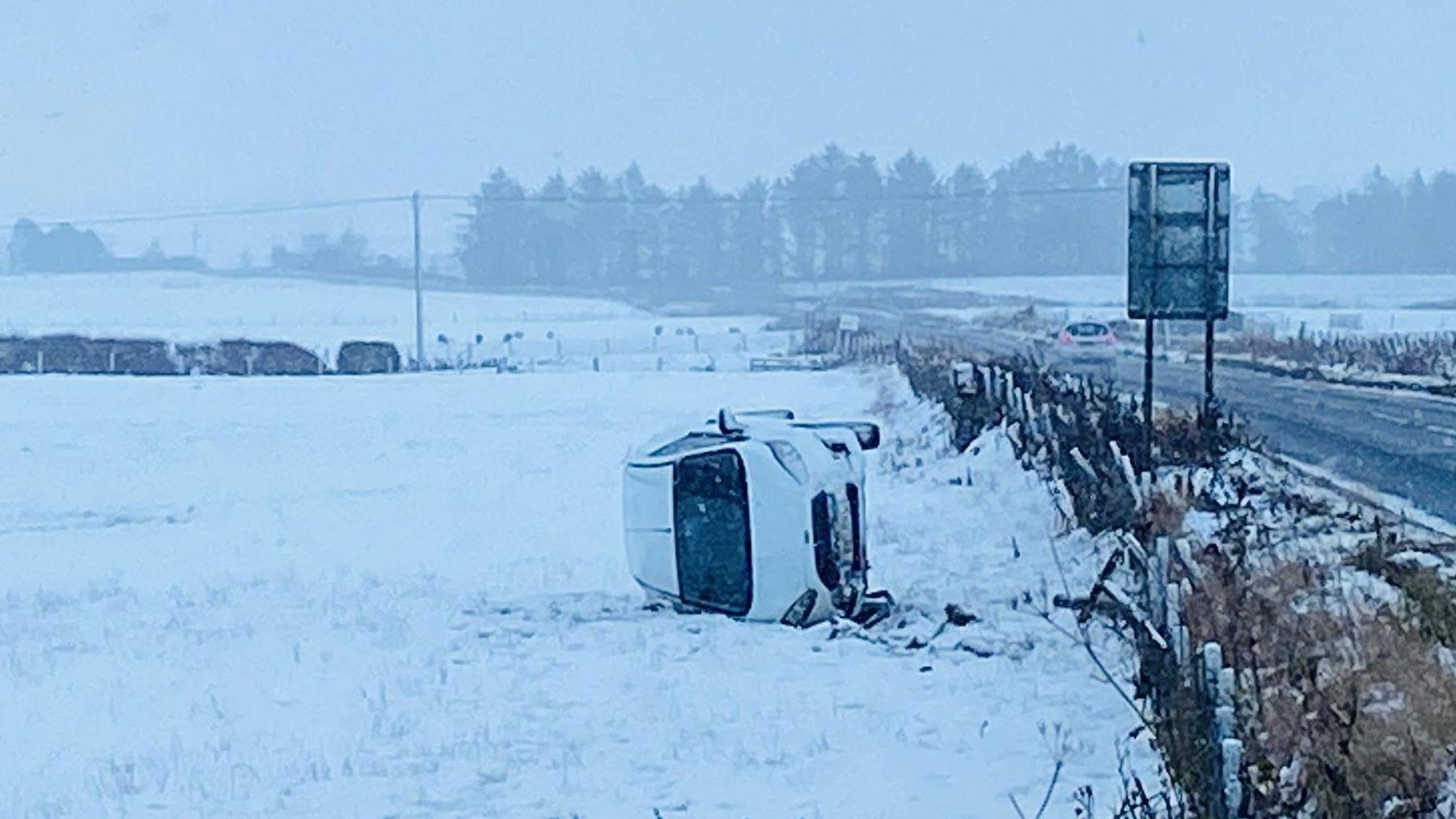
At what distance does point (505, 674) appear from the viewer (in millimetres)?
9719

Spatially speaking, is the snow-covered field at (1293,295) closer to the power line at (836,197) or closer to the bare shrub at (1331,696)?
the power line at (836,197)

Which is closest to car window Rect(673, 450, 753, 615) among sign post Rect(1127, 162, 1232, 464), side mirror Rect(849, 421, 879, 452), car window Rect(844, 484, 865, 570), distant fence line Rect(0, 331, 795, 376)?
car window Rect(844, 484, 865, 570)

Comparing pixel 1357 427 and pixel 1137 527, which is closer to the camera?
pixel 1137 527

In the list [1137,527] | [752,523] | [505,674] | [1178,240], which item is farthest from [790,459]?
[1178,240]

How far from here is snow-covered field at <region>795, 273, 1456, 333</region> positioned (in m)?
72.8

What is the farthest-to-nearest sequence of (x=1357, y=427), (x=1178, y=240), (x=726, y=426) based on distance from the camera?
(x=1357, y=427)
(x=1178, y=240)
(x=726, y=426)

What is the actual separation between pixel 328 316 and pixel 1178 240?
82.1 m

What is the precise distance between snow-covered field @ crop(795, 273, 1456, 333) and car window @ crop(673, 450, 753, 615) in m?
52.6

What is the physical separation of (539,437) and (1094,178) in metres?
118

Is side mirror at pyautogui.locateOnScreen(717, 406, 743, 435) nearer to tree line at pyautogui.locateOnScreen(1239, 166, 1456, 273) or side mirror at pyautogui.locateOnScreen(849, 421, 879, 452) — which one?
side mirror at pyautogui.locateOnScreen(849, 421, 879, 452)

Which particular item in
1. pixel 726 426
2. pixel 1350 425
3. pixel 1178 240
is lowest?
pixel 1350 425

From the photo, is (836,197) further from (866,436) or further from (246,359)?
(866,436)

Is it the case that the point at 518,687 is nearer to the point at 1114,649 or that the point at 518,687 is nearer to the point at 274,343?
the point at 1114,649

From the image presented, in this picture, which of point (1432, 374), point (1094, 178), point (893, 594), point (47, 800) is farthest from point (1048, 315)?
point (47, 800)
